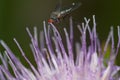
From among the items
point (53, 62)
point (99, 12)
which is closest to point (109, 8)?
point (99, 12)

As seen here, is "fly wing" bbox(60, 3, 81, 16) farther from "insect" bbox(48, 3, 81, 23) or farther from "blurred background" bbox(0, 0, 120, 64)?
"blurred background" bbox(0, 0, 120, 64)

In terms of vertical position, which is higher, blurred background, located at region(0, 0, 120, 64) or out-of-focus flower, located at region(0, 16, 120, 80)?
blurred background, located at region(0, 0, 120, 64)

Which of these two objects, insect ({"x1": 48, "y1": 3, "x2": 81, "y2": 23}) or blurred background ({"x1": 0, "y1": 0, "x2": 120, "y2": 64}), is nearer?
insect ({"x1": 48, "y1": 3, "x2": 81, "y2": 23})

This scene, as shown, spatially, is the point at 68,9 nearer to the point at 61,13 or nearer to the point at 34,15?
the point at 61,13

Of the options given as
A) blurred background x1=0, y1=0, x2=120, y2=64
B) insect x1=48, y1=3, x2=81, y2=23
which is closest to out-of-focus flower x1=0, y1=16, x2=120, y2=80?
insect x1=48, y1=3, x2=81, y2=23

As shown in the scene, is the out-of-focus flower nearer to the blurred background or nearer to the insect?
the insect

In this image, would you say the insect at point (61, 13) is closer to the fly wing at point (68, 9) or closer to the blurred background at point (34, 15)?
the fly wing at point (68, 9)

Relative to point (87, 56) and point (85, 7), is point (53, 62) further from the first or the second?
point (85, 7)

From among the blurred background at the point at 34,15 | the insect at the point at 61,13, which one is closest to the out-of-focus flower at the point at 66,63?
the insect at the point at 61,13
